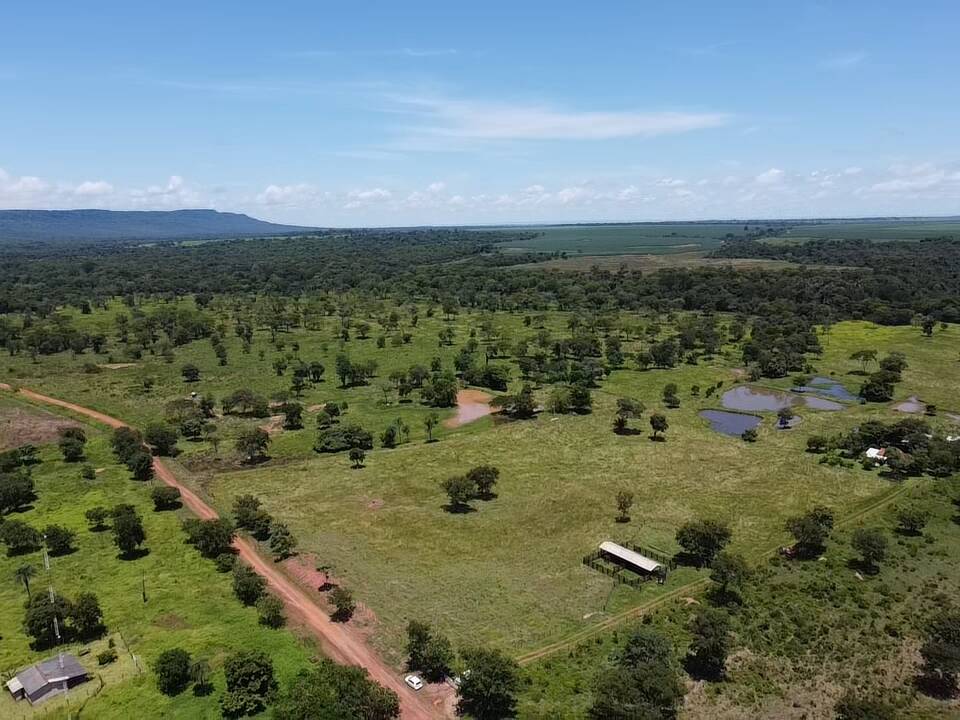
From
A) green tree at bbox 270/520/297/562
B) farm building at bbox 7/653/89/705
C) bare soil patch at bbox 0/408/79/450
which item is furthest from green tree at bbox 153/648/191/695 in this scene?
bare soil patch at bbox 0/408/79/450

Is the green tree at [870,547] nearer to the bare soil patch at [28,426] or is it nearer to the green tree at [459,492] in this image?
the green tree at [459,492]

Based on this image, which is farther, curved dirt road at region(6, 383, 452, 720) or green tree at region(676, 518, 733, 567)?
green tree at region(676, 518, 733, 567)

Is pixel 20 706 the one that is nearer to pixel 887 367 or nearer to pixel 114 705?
pixel 114 705

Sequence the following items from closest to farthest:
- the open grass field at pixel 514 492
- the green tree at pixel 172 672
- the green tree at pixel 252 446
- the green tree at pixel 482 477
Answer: the green tree at pixel 172 672 < the open grass field at pixel 514 492 < the green tree at pixel 482 477 < the green tree at pixel 252 446

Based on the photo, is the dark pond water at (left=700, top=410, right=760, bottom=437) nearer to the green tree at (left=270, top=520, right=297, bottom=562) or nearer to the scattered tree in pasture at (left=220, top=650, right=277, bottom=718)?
Answer: the green tree at (left=270, top=520, right=297, bottom=562)

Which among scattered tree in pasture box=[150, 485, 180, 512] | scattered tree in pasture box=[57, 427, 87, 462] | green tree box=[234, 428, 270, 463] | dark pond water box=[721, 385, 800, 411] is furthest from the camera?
dark pond water box=[721, 385, 800, 411]

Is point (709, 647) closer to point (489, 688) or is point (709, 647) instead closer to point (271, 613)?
point (489, 688)

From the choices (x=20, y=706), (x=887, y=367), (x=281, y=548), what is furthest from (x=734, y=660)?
(x=887, y=367)

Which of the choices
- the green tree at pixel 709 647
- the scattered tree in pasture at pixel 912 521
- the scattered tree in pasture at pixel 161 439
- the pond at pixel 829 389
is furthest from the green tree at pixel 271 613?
the pond at pixel 829 389
